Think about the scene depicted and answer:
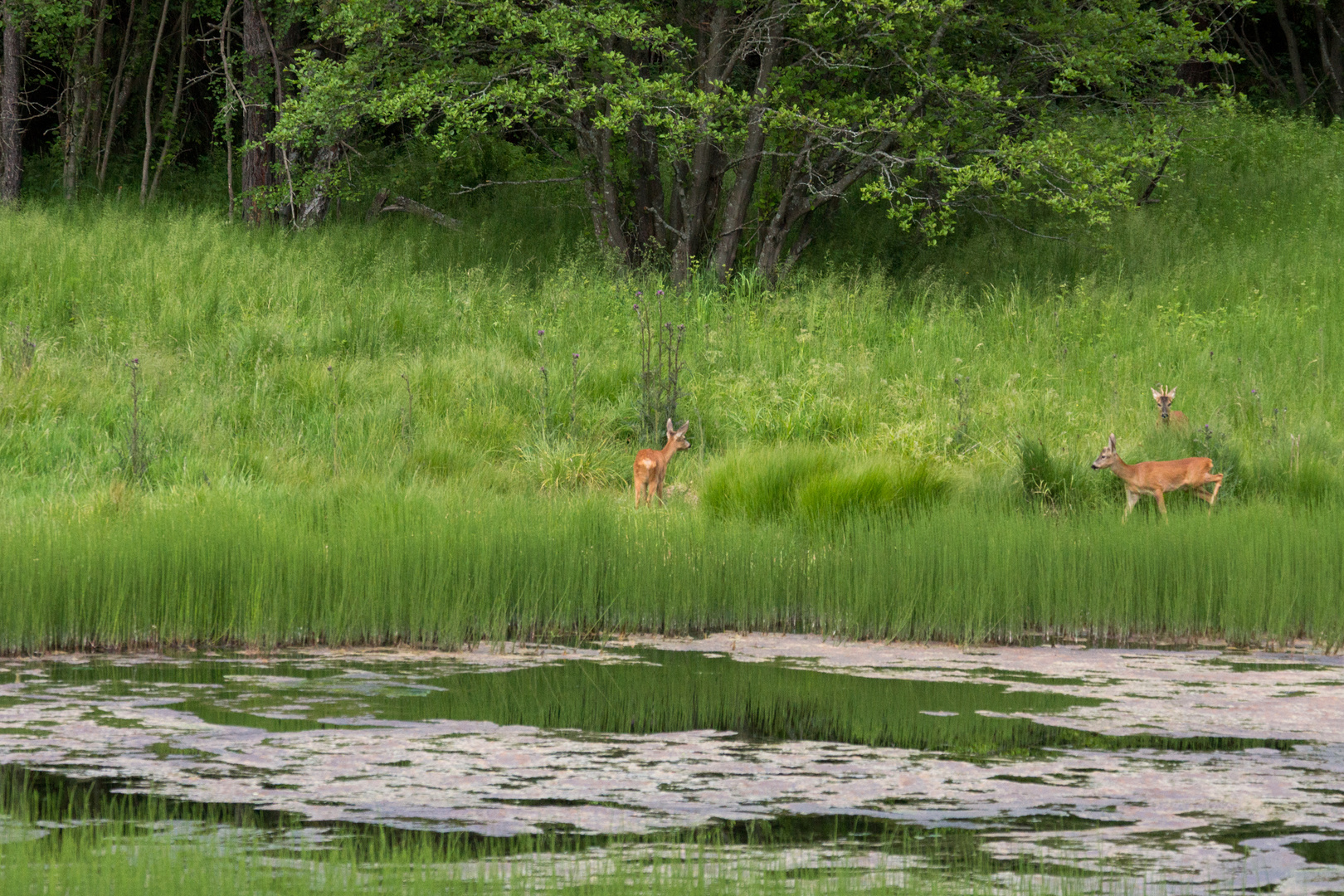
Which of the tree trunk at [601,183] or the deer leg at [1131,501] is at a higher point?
the tree trunk at [601,183]

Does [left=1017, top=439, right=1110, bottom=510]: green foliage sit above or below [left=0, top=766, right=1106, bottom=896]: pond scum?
above

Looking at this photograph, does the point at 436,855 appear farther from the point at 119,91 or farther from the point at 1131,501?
the point at 119,91

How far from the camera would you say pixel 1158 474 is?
10727 mm

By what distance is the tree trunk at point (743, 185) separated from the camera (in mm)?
16953

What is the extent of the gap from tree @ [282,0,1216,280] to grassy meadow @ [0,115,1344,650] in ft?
3.51

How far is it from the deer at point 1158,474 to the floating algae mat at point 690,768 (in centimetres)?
312

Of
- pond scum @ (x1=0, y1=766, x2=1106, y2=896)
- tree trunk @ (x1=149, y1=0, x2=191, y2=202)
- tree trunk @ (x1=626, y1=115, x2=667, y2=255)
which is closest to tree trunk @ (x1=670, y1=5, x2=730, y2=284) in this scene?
tree trunk @ (x1=626, y1=115, x2=667, y2=255)

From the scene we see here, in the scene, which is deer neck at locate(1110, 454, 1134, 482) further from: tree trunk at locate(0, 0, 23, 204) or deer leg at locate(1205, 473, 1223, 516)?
tree trunk at locate(0, 0, 23, 204)

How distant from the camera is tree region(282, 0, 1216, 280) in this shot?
52.2ft

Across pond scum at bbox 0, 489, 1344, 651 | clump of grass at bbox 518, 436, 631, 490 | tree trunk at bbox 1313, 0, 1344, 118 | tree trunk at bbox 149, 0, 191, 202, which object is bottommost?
pond scum at bbox 0, 489, 1344, 651

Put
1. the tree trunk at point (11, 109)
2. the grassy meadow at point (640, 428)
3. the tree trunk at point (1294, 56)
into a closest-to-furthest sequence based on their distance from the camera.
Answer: the grassy meadow at point (640, 428)
the tree trunk at point (11, 109)
the tree trunk at point (1294, 56)

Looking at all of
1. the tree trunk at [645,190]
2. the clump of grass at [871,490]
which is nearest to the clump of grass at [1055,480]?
the clump of grass at [871,490]

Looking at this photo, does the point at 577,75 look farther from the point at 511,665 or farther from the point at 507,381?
the point at 511,665

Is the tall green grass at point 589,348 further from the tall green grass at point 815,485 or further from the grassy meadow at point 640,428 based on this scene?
the tall green grass at point 815,485
